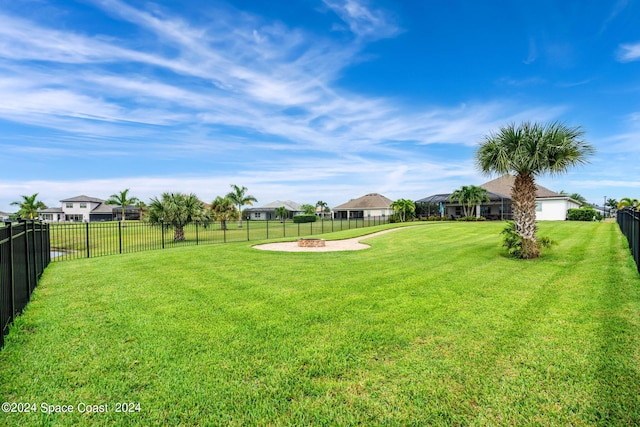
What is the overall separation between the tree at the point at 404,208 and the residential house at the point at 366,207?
13.1 metres

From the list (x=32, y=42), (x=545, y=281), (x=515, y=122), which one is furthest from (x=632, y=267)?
(x=32, y=42)

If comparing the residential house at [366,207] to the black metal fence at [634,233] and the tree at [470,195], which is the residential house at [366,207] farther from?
the black metal fence at [634,233]

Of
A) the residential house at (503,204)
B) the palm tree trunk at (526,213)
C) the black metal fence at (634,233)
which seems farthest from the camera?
the residential house at (503,204)

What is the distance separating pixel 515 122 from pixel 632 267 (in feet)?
17.6

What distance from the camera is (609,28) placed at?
15.2m

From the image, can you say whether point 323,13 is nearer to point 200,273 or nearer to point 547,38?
point 547,38

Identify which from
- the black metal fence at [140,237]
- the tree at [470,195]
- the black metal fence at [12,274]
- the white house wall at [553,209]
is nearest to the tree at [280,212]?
the black metal fence at [140,237]

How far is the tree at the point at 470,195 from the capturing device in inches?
1405

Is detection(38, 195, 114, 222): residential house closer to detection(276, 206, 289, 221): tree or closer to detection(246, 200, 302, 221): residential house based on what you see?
detection(246, 200, 302, 221): residential house

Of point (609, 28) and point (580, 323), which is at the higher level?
point (609, 28)

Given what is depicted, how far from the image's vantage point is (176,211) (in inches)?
902

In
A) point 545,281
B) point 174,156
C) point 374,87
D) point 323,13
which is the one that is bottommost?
point 545,281

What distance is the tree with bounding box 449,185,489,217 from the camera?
117 feet

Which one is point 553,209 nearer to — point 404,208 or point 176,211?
point 404,208
